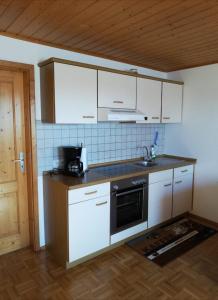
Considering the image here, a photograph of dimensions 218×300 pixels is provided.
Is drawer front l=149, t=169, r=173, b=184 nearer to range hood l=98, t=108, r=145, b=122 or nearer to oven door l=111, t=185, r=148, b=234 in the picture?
oven door l=111, t=185, r=148, b=234

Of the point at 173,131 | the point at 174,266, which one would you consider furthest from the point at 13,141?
the point at 173,131

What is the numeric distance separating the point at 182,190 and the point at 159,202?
534 mm

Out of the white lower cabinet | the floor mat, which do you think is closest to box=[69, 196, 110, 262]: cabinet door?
the white lower cabinet

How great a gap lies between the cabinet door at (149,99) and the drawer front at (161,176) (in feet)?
2.36

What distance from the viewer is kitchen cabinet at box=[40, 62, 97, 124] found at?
90.6 inches

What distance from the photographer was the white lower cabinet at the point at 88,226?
89.4 inches

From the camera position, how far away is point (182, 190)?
3.41 m

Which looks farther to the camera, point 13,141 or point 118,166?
point 118,166

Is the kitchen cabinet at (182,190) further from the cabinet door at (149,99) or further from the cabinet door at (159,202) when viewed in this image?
the cabinet door at (149,99)

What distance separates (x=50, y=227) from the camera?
256 cm

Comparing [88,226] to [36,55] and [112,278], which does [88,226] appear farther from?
[36,55]

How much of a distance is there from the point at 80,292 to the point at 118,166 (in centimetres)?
153

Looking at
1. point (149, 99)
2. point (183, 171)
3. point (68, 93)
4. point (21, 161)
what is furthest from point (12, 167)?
point (183, 171)

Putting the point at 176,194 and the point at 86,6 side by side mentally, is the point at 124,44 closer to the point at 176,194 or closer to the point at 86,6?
the point at 86,6
